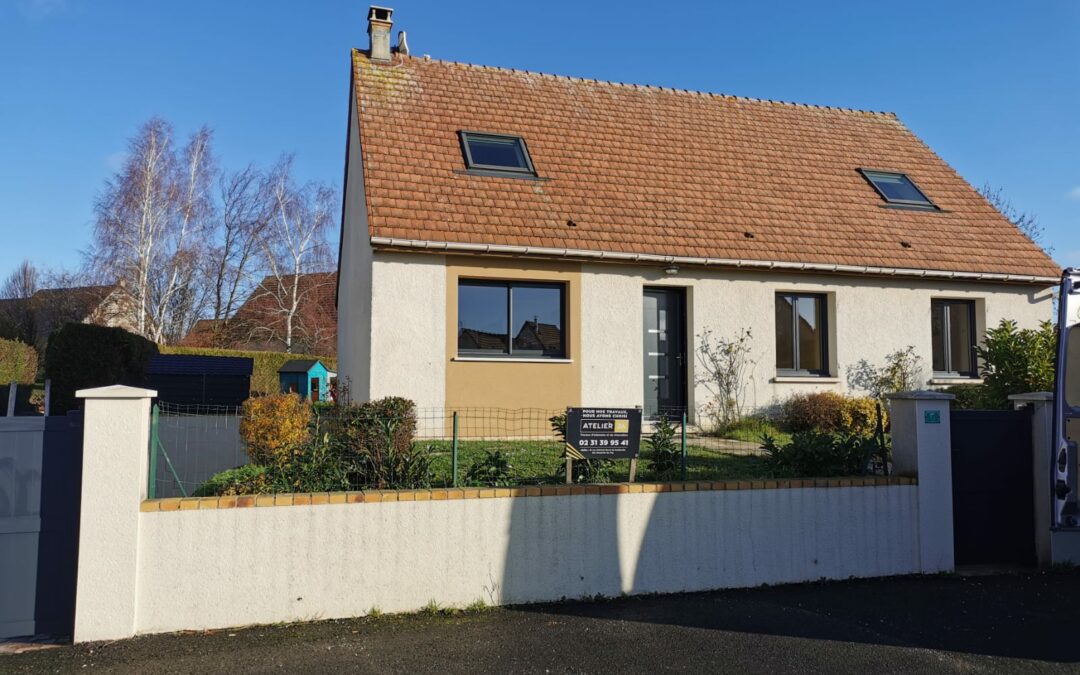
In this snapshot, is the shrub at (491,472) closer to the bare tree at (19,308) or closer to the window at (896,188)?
the window at (896,188)

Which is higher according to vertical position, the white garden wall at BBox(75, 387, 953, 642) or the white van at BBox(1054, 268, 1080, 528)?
the white van at BBox(1054, 268, 1080, 528)

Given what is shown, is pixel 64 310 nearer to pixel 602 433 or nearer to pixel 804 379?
pixel 804 379

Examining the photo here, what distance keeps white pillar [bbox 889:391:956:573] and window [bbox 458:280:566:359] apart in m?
5.74

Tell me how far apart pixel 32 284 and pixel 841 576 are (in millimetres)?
60765

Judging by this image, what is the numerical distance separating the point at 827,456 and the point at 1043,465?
2042 mm

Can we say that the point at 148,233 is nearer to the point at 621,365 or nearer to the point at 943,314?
the point at 621,365

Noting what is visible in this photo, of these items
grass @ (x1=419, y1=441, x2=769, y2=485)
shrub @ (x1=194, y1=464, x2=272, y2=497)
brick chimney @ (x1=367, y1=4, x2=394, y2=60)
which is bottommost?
shrub @ (x1=194, y1=464, x2=272, y2=497)

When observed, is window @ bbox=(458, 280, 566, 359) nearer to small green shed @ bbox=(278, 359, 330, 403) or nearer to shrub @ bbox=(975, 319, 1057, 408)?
shrub @ bbox=(975, 319, 1057, 408)

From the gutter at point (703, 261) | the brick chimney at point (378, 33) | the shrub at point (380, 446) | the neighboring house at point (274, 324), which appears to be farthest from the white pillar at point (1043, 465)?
the neighboring house at point (274, 324)

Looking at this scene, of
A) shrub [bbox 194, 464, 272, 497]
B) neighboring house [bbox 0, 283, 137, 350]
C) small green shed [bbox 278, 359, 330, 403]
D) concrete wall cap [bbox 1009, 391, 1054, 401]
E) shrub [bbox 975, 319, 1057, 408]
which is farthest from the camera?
neighboring house [bbox 0, 283, 137, 350]

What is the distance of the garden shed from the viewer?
1956cm

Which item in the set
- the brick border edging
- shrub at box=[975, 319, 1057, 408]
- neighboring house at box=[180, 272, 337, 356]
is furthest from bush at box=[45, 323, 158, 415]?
neighboring house at box=[180, 272, 337, 356]

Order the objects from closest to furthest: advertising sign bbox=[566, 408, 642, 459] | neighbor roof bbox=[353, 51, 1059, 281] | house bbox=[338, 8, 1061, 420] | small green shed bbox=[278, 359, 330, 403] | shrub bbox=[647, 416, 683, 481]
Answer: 1. advertising sign bbox=[566, 408, 642, 459]
2. shrub bbox=[647, 416, 683, 481]
3. house bbox=[338, 8, 1061, 420]
4. neighbor roof bbox=[353, 51, 1059, 281]
5. small green shed bbox=[278, 359, 330, 403]

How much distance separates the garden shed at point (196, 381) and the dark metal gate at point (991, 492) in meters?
16.9
